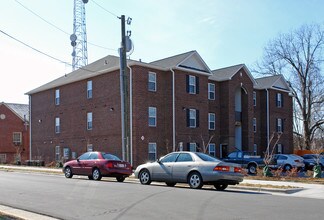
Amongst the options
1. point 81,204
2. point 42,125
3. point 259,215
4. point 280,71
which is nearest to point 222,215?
point 259,215

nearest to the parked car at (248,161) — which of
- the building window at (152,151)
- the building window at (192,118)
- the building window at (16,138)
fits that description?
the building window at (192,118)

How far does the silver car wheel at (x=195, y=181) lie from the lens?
15.3 m

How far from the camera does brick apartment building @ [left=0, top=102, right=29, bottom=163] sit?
5416 cm

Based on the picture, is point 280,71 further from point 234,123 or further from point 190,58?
point 190,58

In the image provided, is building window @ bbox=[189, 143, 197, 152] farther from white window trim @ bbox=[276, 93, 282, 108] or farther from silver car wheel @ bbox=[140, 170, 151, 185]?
silver car wheel @ bbox=[140, 170, 151, 185]

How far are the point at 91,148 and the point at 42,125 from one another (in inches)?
375

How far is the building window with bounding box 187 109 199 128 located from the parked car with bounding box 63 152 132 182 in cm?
1386

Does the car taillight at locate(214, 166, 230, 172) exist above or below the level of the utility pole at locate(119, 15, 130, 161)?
below

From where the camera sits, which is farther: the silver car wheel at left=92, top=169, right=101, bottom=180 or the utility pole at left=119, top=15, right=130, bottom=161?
the utility pole at left=119, top=15, right=130, bottom=161

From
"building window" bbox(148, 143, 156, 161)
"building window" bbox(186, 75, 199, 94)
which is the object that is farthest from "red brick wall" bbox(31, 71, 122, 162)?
"building window" bbox(186, 75, 199, 94)

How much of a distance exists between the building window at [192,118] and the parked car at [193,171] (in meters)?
16.4

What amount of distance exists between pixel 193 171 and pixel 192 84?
743 inches

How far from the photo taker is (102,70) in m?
A: 32.8

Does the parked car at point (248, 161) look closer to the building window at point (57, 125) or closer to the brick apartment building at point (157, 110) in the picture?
the brick apartment building at point (157, 110)
